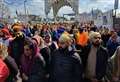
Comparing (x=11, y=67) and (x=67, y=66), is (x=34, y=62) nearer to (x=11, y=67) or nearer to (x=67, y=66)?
(x=11, y=67)

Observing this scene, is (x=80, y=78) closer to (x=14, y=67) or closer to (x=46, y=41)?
(x=14, y=67)

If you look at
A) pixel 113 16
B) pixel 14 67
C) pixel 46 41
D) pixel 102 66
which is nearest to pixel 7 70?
pixel 14 67

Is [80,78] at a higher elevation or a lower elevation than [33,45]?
lower

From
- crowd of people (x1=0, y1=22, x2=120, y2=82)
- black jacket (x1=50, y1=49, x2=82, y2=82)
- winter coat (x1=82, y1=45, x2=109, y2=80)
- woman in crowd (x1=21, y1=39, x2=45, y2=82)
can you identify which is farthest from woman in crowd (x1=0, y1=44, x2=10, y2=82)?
winter coat (x1=82, y1=45, x2=109, y2=80)

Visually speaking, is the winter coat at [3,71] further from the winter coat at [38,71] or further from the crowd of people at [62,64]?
the winter coat at [38,71]

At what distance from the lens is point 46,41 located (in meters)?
10.4

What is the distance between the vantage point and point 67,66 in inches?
307

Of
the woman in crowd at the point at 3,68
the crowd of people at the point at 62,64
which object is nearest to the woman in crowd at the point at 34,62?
the crowd of people at the point at 62,64

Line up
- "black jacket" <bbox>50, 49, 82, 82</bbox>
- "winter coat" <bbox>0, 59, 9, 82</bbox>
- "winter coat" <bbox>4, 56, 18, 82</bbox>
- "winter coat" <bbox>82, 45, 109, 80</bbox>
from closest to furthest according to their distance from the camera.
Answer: "winter coat" <bbox>0, 59, 9, 82</bbox>
"winter coat" <bbox>4, 56, 18, 82</bbox>
"black jacket" <bbox>50, 49, 82, 82</bbox>
"winter coat" <bbox>82, 45, 109, 80</bbox>

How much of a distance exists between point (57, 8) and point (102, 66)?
95782 millimetres

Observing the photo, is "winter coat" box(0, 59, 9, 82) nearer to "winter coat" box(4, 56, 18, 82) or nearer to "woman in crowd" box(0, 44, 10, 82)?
"woman in crowd" box(0, 44, 10, 82)

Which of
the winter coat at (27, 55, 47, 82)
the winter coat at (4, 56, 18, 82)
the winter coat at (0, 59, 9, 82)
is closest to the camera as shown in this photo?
the winter coat at (0, 59, 9, 82)

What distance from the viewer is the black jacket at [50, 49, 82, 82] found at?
7.79 meters

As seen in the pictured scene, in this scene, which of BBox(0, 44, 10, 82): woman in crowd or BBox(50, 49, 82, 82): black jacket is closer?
BBox(0, 44, 10, 82): woman in crowd
